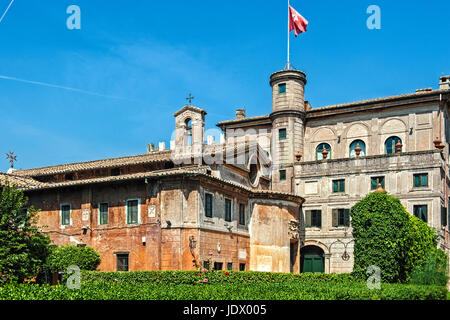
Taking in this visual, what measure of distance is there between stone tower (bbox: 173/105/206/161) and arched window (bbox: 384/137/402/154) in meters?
17.9

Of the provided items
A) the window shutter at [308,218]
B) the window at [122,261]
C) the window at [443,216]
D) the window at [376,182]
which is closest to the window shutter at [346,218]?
the window at [376,182]

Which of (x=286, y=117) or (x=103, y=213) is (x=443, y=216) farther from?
(x=103, y=213)

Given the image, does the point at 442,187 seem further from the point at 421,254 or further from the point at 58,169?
the point at 58,169

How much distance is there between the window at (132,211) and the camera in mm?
33500

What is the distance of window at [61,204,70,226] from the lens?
35.8 m

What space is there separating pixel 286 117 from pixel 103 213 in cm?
1981

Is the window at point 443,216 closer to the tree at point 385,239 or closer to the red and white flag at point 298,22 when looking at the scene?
the tree at point 385,239

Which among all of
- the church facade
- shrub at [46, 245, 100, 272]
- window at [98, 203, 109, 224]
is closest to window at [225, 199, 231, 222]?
the church facade

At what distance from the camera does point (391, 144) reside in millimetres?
45406

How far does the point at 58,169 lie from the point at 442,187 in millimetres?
29816

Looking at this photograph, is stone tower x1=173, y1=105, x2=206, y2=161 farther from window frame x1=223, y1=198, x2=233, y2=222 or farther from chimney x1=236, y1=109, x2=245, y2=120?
chimney x1=236, y1=109, x2=245, y2=120

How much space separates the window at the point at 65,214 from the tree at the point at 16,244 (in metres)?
7.41

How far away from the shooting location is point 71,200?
118 ft
